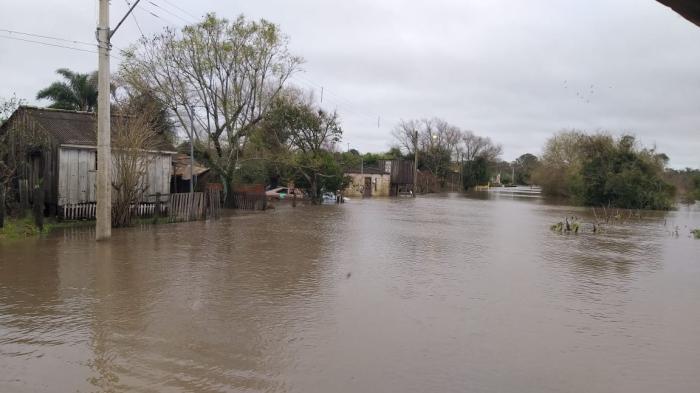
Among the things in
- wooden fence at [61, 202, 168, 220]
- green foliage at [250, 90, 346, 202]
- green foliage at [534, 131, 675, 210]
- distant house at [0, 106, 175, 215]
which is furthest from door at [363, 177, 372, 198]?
distant house at [0, 106, 175, 215]

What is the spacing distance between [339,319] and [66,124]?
16.5 metres

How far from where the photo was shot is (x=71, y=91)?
3142 centimetres

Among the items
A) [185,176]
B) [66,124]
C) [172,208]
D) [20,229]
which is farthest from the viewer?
[185,176]

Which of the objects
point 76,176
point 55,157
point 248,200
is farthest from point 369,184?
point 55,157

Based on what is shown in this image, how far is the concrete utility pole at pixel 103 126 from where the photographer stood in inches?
546

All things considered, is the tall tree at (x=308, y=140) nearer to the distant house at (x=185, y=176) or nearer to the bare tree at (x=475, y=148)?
the distant house at (x=185, y=176)

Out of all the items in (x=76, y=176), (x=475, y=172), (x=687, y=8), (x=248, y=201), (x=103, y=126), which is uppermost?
(x=475, y=172)

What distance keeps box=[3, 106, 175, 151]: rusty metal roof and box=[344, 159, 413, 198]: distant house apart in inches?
1212

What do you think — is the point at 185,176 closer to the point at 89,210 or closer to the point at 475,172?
the point at 89,210

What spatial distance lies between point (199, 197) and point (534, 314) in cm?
1553

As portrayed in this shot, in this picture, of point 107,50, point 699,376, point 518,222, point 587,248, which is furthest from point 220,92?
point 699,376

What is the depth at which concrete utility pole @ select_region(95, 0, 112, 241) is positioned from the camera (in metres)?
13.9

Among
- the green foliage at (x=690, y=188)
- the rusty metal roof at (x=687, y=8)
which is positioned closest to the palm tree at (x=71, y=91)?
the rusty metal roof at (x=687, y=8)

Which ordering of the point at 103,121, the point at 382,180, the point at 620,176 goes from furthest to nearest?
the point at 382,180, the point at 620,176, the point at 103,121
